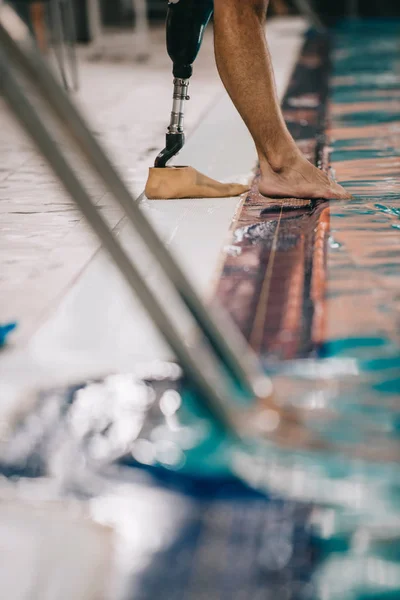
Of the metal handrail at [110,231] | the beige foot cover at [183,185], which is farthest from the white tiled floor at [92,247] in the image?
the metal handrail at [110,231]

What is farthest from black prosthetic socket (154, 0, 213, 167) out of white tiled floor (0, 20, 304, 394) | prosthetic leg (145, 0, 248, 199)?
white tiled floor (0, 20, 304, 394)

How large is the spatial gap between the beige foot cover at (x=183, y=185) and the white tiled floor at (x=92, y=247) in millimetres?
28

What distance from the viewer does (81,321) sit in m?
1.27

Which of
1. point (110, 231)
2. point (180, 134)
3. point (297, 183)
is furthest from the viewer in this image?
point (180, 134)

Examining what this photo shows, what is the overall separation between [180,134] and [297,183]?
34cm

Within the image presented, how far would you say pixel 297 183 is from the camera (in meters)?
1.88

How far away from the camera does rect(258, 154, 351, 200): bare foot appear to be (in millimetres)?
1879

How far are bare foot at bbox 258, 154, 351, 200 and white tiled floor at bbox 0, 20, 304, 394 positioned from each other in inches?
4.3

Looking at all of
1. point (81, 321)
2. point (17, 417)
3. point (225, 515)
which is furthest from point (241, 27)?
point (225, 515)

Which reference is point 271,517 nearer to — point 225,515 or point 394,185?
point 225,515

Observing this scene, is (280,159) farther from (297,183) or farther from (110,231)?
(110,231)

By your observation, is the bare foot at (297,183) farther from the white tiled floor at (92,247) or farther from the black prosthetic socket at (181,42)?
the black prosthetic socket at (181,42)

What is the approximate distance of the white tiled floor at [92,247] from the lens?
1178 millimetres

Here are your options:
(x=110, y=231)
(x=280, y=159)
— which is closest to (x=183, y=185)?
(x=280, y=159)
